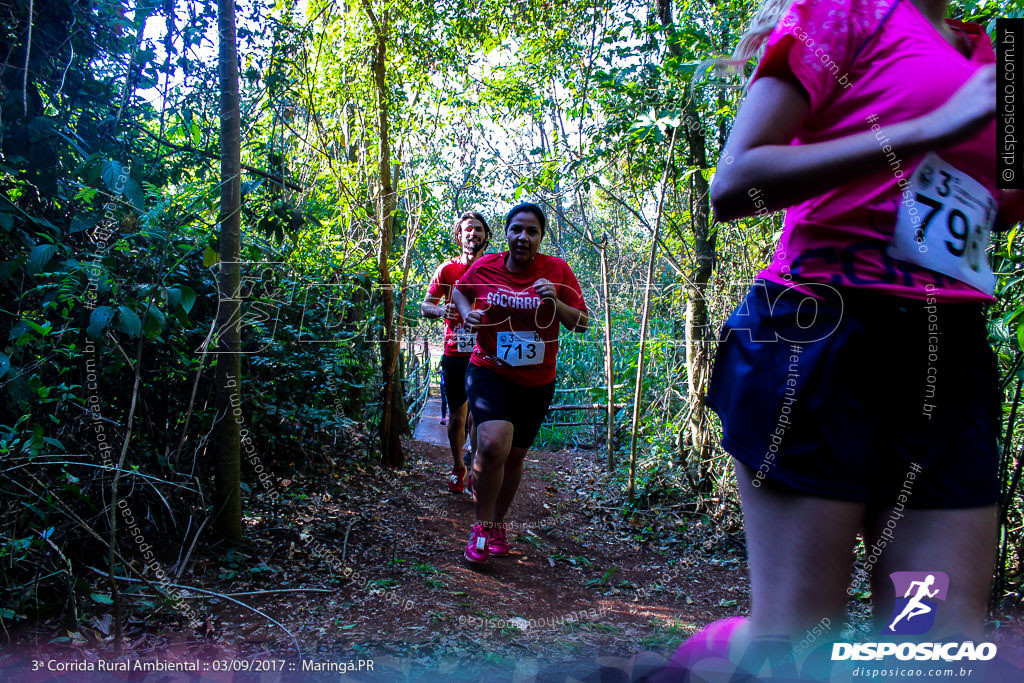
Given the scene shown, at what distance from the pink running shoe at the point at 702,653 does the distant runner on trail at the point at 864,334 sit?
0.03 feet

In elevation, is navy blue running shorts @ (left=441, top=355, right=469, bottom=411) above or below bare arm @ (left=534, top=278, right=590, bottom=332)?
below

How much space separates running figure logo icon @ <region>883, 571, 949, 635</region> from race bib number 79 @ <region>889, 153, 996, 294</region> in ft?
1.40

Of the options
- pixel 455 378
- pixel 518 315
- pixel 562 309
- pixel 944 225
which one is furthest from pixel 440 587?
pixel 944 225

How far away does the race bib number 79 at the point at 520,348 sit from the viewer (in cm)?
334

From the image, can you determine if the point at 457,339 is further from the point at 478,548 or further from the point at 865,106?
the point at 865,106

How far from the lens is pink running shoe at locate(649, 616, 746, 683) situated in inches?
38.7

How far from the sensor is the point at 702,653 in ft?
3.31

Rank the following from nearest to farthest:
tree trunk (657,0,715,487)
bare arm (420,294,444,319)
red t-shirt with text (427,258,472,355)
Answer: bare arm (420,294,444,319), tree trunk (657,0,715,487), red t-shirt with text (427,258,472,355)

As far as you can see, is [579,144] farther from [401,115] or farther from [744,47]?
[744,47]

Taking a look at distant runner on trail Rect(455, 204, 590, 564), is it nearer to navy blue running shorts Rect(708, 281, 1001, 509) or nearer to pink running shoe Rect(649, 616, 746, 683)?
pink running shoe Rect(649, 616, 746, 683)

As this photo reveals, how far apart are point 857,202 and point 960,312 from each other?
0.73 feet

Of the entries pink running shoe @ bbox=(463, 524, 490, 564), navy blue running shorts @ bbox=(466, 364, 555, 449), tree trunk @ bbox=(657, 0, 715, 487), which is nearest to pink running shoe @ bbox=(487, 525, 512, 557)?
pink running shoe @ bbox=(463, 524, 490, 564)

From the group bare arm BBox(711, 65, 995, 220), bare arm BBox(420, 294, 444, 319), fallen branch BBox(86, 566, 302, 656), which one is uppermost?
bare arm BBox(711, 65, 995, 220)

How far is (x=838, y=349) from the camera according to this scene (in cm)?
92
